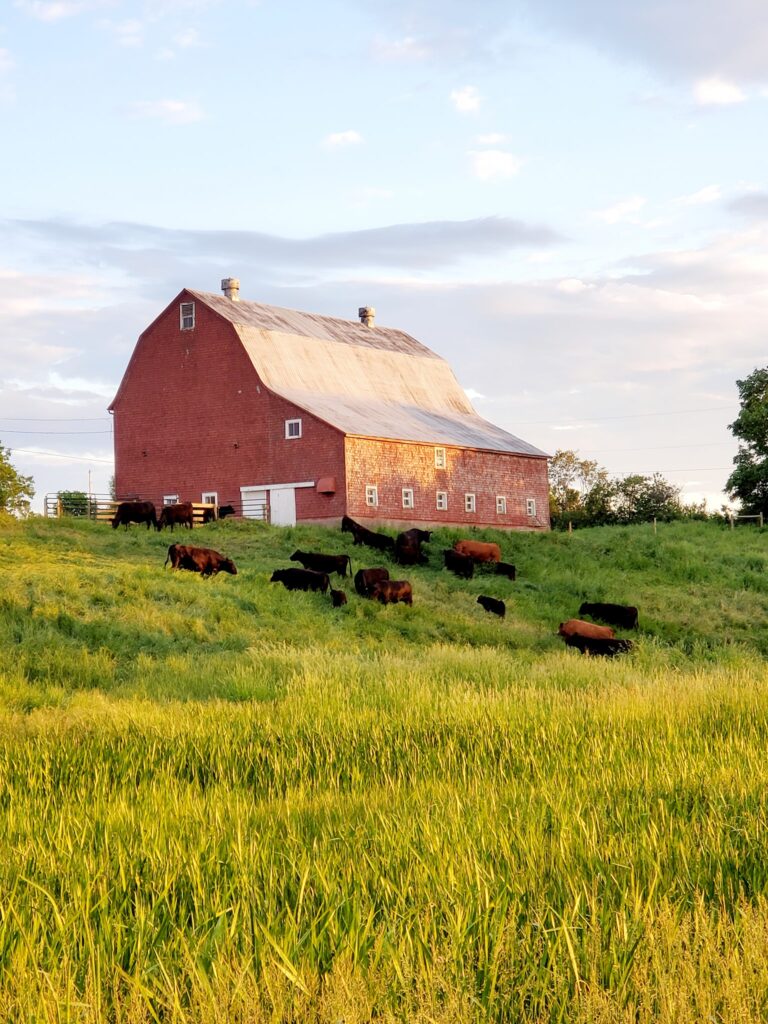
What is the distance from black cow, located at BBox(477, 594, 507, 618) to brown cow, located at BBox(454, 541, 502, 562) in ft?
23.5

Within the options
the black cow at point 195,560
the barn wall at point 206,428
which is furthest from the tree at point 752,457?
the black cow at point 195,560

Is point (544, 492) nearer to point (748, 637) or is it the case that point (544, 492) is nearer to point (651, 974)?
point (748, 637)

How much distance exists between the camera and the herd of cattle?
88.8 ft

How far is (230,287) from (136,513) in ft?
53.3

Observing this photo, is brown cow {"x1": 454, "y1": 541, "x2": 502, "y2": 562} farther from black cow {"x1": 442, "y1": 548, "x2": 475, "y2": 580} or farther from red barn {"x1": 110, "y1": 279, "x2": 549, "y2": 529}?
red barn {"x1": 110, "y1": 279, "x2": 549, "y2": 529}

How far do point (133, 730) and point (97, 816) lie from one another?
4.81 meters

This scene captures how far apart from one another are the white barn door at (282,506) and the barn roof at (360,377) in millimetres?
3439

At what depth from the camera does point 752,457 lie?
205 feet

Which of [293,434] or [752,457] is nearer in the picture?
[293,434]

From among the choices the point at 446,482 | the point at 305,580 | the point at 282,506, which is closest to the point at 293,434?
the point at 282,506

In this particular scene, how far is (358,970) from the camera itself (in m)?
4.45

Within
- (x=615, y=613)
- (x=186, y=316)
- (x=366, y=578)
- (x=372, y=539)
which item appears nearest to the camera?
(x=615, y=613)

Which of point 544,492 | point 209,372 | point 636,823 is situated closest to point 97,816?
point 636,823

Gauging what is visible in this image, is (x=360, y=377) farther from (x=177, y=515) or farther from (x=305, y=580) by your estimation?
(x=305, y=580)
